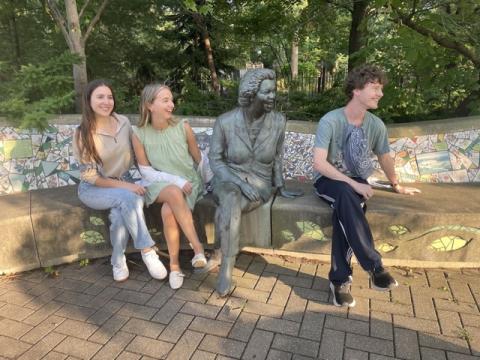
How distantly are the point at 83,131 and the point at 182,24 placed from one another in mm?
8172

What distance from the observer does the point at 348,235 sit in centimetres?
281

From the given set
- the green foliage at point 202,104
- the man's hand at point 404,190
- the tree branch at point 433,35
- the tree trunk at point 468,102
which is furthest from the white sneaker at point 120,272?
the tree trunk at point 468,102

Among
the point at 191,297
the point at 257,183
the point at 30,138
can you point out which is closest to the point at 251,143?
the point at 257,183

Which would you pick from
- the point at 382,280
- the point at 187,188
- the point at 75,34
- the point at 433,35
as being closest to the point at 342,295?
Answer: the point at 382,280

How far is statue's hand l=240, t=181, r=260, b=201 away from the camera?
3.23 m

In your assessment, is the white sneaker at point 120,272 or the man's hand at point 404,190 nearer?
the white sneaker at point 120,272

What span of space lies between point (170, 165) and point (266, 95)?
0.97m

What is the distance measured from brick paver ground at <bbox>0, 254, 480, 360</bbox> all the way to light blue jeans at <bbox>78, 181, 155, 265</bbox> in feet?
1.01

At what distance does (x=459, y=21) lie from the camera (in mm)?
4562

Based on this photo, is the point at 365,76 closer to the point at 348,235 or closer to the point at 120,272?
the point at 348,235

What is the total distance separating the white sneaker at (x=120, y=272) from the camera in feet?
10.8

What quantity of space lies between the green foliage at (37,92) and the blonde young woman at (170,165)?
135 cm

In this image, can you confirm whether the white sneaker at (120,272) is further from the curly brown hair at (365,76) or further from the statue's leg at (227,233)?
the curly brown hair at (365,76)

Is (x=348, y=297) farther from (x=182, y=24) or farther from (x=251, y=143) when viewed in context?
(x=182, y=24)
